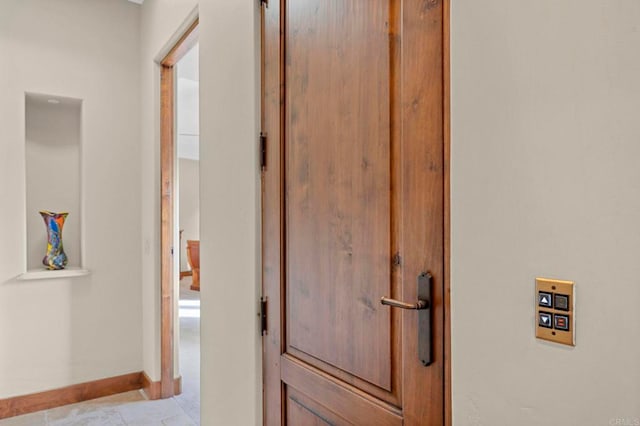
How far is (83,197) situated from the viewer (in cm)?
290

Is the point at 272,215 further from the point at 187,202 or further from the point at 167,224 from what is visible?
the point at 187,202

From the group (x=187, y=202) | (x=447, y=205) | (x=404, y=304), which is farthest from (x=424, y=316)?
(x=187, y=202)

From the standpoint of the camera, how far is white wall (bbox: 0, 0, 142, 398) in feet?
8.67

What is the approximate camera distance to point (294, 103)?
4.68 feet

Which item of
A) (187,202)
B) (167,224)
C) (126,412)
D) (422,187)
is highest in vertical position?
(187,202)

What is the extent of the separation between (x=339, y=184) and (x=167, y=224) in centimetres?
204
